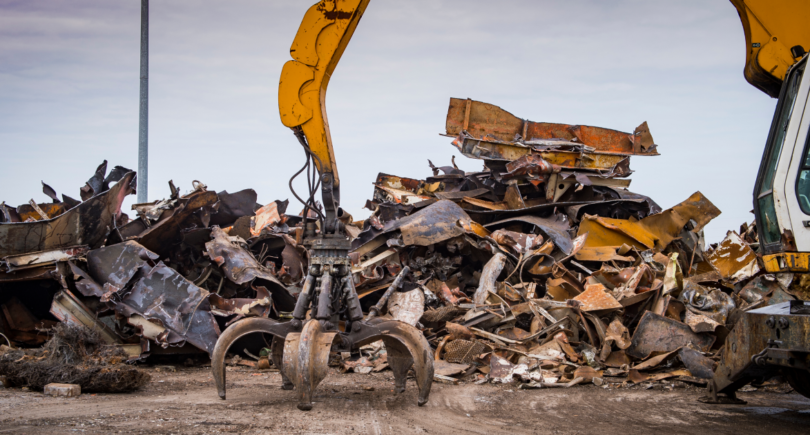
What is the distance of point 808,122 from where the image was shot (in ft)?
11.5

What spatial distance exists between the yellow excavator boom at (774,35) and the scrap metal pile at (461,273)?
2.52 meters

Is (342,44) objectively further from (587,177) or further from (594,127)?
(594,127)

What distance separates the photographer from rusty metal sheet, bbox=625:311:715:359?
18.6 feet

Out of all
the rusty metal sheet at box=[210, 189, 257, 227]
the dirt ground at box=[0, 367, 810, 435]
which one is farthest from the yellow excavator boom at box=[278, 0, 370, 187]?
the rusty metal sheet at box=[210, 189, 257, 227]

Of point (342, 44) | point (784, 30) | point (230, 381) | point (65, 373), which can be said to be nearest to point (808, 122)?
point (784, 30)

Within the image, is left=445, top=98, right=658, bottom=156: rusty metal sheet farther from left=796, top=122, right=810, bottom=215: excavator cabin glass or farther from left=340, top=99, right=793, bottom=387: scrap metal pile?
left=796, top=122, right=810, bottom=215: excavator cabin glass

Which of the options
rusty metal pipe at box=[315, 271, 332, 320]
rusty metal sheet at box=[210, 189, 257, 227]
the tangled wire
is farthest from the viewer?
rusty metal sheet at box=[210, 189, 257, 227]

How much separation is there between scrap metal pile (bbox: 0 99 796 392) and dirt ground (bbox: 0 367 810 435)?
1.66 ft

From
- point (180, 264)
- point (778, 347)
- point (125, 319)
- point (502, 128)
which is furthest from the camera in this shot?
point (502, 128)

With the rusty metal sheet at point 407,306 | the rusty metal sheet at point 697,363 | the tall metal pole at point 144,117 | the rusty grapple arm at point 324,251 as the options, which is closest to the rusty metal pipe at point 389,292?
the rusty metal sheet at point 407,306

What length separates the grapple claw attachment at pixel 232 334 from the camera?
4.13 m

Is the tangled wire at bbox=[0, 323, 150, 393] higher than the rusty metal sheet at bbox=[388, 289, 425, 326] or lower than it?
lower

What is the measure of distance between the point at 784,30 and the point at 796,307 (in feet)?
6.75

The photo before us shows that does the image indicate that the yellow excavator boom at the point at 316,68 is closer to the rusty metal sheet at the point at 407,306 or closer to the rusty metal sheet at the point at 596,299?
the rusty metal sheet at the point at 407,306
